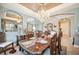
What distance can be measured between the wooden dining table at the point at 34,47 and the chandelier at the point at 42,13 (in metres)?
0.40

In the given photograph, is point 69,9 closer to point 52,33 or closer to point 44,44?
point 52,33

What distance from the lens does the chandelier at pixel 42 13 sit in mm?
2846

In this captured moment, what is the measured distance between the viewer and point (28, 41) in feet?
9.42

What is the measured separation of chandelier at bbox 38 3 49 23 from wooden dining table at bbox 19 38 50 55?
0.40 meters

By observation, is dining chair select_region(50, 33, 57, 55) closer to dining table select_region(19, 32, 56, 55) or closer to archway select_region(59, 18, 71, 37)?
dining table select_region(19, 32, 56, 55)

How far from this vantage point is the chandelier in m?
2.85

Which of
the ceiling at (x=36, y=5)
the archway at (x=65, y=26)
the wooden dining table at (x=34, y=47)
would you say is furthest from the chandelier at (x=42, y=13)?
the wooden dining table at (x=34, y=47)

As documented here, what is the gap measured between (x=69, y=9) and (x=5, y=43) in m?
1.36

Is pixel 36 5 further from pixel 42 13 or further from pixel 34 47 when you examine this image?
pixel 34 47

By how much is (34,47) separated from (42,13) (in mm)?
660

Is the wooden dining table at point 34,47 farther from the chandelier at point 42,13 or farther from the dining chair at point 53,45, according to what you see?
the chandelier at point 42,13

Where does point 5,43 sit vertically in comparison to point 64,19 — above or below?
below

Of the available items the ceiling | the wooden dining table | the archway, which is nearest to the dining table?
the wooden dining table

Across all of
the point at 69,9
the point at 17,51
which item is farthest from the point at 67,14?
the point at 17,51
